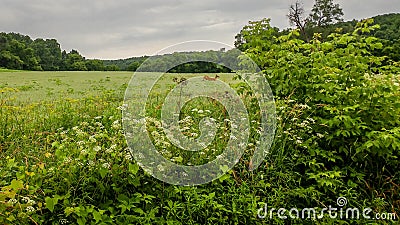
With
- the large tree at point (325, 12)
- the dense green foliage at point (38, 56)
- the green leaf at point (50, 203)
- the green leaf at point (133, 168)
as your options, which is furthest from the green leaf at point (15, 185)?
the large tree at point (325, 12)

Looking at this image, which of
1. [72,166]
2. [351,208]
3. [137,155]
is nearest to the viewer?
[72,166]

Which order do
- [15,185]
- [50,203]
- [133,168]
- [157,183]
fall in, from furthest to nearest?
[157,183], [133,168], [50,203], [15,185]

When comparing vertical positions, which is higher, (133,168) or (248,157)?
(133,168)

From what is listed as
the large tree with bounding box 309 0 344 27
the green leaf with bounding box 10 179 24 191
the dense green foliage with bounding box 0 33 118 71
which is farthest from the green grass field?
the large tree with bounding box 309 0 344 27

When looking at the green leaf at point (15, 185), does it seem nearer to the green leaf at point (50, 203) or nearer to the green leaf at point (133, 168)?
the green leaf at point (50, 203)

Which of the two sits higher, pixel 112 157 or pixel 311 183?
pixel 112 157

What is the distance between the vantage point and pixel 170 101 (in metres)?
5.31

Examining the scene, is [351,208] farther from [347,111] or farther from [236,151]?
[236,151]

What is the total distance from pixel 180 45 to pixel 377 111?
8.73 ft

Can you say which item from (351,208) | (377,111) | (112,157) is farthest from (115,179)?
(377,111)

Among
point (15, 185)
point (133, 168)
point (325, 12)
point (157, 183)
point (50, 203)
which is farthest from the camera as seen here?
point (325, 12)

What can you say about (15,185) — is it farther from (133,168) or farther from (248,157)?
(248,157)

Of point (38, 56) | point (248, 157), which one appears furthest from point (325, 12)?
point (248, 157)

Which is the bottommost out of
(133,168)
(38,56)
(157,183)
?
(157,183)
